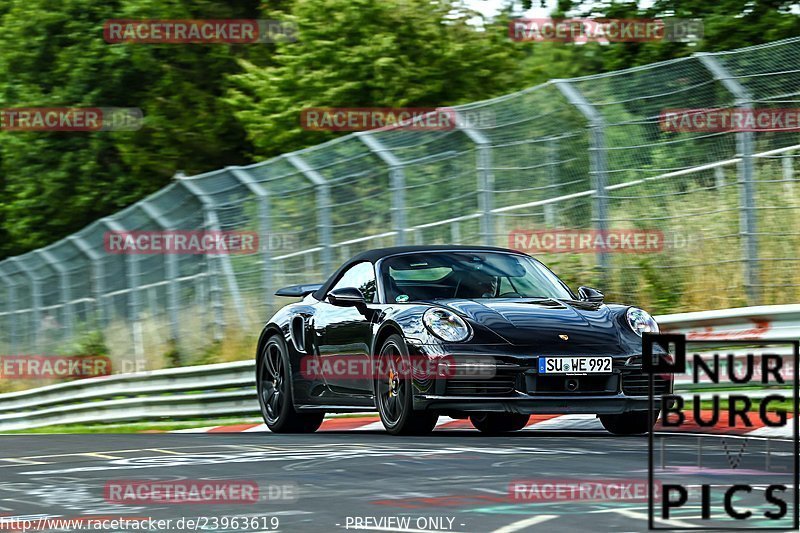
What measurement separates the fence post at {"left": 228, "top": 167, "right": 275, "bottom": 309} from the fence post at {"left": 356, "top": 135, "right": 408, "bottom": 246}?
2.16 meters

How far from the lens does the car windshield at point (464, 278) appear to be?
1046 centimetres

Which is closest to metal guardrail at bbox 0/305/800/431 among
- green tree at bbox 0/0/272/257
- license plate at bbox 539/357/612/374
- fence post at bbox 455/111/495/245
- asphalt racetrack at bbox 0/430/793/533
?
license plate at bbox 539/357/612/374

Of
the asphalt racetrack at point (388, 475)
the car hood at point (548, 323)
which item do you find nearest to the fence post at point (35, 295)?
the asphalt racetrack at point (388, 475)

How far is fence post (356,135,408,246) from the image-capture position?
15.1 meters

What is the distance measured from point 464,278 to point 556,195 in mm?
3599

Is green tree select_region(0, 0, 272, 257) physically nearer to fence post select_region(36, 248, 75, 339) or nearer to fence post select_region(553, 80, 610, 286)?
fence post select_region(36, 248, 75, 339)

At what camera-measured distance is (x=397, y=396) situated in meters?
9.70

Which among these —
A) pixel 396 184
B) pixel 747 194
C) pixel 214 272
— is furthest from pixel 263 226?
pixel 747 194

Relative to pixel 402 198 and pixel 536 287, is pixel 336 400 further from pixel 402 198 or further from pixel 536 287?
pixel 402 198

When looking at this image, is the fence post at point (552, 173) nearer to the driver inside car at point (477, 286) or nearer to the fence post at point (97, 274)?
the driver inside car at point (477, 286)

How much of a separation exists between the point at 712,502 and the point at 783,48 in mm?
6861

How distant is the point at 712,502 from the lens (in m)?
5.96

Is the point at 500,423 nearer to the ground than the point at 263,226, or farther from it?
nearer to the ground

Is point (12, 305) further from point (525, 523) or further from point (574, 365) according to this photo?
point (525, 523)
